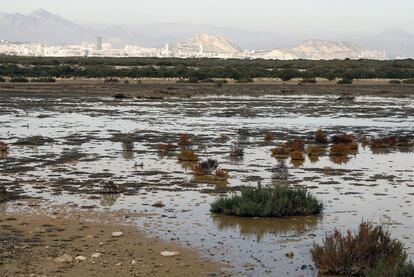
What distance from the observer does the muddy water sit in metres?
11.6

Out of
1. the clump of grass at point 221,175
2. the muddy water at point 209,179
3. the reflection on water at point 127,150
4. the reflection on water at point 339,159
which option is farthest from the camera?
the reflection on water at point 127,150

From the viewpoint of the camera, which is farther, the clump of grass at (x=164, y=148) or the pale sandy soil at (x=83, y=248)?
the clump of grass at (x=164, y=148)

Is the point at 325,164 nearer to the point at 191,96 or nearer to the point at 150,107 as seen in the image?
the point at 150,107

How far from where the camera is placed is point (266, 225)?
12.4 metres

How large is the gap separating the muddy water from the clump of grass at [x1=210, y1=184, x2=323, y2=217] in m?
0.21

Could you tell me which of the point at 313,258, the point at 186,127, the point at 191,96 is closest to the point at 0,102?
the point at 191,96

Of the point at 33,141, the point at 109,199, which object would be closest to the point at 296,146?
the point at 33,141

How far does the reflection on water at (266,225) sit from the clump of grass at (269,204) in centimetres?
15

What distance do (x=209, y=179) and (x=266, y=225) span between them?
494cm

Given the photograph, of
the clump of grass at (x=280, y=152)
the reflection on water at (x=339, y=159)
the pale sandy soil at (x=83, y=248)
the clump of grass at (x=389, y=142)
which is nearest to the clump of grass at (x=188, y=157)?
the clump of grass at (x=280, y=152)

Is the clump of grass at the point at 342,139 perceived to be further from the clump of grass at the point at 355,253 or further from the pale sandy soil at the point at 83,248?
the clump of grass at the point at 355,253

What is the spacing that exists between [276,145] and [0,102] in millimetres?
24893

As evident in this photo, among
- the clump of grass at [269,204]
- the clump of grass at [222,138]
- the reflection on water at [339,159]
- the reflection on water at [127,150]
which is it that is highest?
the clump of grass at [269,204]

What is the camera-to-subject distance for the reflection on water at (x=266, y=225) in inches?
466
